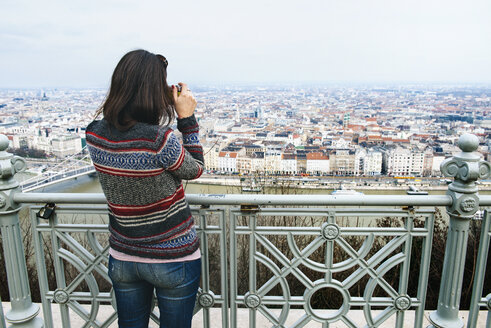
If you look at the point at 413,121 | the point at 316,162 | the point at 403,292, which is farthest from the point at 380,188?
the point at 413,121

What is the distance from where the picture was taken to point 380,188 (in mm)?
21281

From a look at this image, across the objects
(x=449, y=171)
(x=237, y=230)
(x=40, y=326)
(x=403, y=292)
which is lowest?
(x=40, y=326)

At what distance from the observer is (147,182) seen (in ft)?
3.47

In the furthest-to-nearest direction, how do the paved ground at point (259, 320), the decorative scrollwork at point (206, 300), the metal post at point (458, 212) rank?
the paved ground at point (259, 320) → the decorative scrollwork at point (206, 300) → the metal post at point (458, 212)

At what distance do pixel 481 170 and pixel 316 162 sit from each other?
27.1 meters

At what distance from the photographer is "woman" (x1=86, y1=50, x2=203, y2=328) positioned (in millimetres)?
1039

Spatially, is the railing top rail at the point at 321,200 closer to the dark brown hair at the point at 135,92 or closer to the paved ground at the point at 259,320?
the dark brown hair at the point at 135,92

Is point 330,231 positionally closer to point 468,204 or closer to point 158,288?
point 468,204

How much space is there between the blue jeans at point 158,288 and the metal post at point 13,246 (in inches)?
24.8

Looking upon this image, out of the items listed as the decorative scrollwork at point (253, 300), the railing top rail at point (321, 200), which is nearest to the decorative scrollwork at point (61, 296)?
the railing top rail at point (321, 200)

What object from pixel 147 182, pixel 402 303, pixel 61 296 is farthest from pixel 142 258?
pixel 402 303

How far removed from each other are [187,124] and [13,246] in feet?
3.30

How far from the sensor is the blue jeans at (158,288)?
1.14 metres

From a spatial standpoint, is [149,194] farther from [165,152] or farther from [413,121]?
[413,121]
